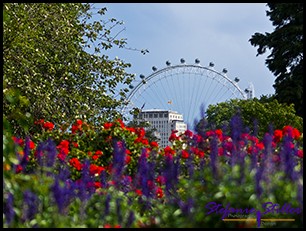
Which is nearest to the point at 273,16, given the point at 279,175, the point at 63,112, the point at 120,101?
the point at 120,101

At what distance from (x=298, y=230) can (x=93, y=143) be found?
382 centimetres

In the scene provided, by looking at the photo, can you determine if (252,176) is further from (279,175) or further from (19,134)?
(19,134)

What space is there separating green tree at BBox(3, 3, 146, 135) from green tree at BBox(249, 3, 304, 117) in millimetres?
8374

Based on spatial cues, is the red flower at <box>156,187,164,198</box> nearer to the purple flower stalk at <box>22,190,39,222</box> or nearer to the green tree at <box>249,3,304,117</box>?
the purple flower stalk at <box>22,190,39,222</box>

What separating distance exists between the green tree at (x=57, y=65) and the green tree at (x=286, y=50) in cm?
837

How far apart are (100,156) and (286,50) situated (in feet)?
44.4

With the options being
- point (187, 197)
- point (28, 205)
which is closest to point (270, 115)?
point (187, 197)

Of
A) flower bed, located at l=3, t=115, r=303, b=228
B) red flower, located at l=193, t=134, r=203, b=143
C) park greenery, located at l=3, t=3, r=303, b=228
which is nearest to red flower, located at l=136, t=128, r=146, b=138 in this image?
park greenery, located at l=3, t=3, r=303, b=228

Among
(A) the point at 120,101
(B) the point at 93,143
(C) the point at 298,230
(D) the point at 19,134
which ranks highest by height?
(A) the point at 120,101

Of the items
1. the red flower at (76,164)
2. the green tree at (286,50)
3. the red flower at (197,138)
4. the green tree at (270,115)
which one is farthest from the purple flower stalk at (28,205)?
the green tree at (286,50)

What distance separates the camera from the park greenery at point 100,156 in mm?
2928

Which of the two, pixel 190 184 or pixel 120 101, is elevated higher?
pixel 120 101

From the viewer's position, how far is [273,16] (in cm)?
1966

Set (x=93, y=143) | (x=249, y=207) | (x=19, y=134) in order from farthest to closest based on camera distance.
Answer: (x=19, y=134), (x=93, y=143), (x=249, y=207)
